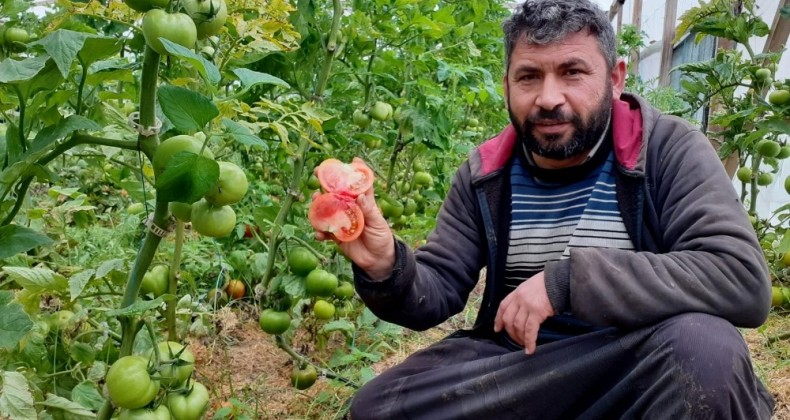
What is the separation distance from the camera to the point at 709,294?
147 cm

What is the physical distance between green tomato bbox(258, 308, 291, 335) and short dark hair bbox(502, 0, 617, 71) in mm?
1032

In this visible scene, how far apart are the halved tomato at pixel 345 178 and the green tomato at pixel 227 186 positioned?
1.11 ft

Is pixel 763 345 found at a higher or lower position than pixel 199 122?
lower

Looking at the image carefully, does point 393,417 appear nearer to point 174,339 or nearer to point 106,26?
point 174,339

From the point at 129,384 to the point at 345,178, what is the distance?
0.59m

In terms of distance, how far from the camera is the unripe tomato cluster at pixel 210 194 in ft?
3.70

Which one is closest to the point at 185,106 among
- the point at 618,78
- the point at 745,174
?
the point at 618,78

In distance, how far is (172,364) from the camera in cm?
141

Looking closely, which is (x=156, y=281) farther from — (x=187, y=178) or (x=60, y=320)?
(x=187, y=178)

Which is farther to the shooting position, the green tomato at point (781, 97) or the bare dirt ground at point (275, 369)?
the green tomato at point (781, 97)

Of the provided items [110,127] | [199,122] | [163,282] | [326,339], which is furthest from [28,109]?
[326,339]

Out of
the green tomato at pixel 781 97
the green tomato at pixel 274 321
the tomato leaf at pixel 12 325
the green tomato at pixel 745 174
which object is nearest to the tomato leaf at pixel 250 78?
the tomato leaf at pixel 12 325

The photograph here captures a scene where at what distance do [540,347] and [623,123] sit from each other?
24.6 inches

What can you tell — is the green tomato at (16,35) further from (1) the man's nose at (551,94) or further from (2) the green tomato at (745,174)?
(2) the green tomato at (745,174)
